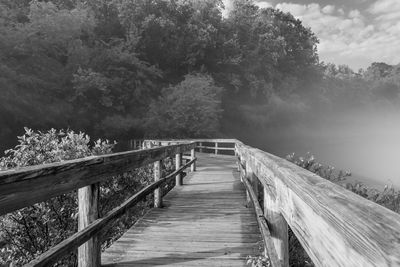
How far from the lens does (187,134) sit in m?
32.0

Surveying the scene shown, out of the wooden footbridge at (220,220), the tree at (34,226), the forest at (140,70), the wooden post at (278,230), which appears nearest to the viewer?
the wooden footbridge at (220,220)

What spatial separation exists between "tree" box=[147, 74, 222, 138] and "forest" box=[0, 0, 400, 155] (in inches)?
3.7

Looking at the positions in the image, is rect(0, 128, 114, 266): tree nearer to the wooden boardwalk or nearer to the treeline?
the wooden boardwalk

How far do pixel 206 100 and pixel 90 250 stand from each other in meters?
29.7

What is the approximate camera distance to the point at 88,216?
2.84 m

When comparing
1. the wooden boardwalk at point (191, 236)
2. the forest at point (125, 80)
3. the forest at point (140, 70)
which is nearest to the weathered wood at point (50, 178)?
the wooden boardwalk at point (191, 236)

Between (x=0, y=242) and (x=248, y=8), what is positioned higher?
(x=248, y=8)

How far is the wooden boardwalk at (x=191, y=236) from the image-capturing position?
3576 millimetres

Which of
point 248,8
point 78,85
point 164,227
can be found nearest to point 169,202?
point 164,227

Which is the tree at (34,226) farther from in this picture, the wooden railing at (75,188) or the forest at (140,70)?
the forest at (140,70)

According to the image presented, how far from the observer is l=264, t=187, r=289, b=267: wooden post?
7.73 ft

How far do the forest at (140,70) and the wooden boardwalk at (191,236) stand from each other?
69.0 ft

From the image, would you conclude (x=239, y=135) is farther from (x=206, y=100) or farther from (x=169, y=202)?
(x=169, y=202)

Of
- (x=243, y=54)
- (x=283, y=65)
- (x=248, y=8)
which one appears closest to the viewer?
(x=243, y=54)
